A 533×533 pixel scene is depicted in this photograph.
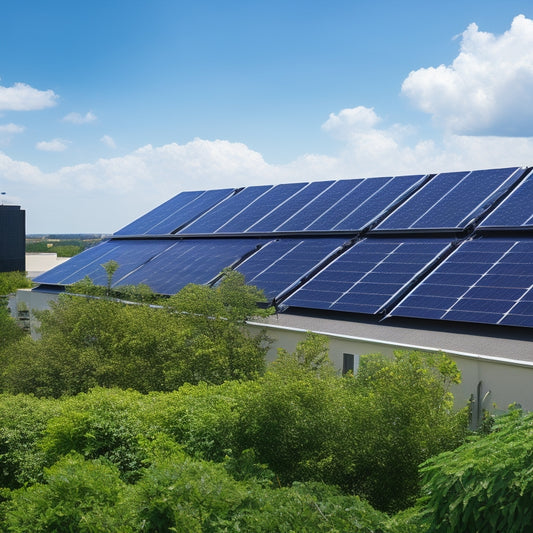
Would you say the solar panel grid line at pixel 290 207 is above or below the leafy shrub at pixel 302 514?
above

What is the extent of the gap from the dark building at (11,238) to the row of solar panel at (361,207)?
163 feet

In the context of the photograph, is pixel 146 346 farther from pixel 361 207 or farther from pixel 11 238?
pixel 11 238

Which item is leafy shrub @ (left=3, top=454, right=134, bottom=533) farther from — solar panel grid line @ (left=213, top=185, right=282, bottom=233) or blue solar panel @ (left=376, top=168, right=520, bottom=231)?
solar panel grid line @ (left=213, top=185, right=282, bottom=233)

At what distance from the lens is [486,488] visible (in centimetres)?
820

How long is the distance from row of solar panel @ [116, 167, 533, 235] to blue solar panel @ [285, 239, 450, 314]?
4.32 ft

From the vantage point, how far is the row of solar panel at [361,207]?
77.7 ft

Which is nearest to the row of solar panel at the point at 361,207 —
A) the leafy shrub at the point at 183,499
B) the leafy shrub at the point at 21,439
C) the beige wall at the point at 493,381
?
the beige wall at the point at 493,381

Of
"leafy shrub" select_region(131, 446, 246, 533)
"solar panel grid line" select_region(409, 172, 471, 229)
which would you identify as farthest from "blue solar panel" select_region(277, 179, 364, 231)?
"leafy shrub" select_region(131, 446, 246, 533)

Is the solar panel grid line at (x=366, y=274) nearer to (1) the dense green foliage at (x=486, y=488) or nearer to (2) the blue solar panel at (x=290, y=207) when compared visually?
(2) the blue solar panel at (x=290, y=207)

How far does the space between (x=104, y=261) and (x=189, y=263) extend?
7.33 m

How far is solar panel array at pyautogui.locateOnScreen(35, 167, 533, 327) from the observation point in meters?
18.8

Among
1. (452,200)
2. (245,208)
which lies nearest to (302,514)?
(452,200)

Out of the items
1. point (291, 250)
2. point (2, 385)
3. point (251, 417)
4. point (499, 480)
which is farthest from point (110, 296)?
point (499, 480)

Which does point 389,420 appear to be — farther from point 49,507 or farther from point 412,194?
point 412,194
